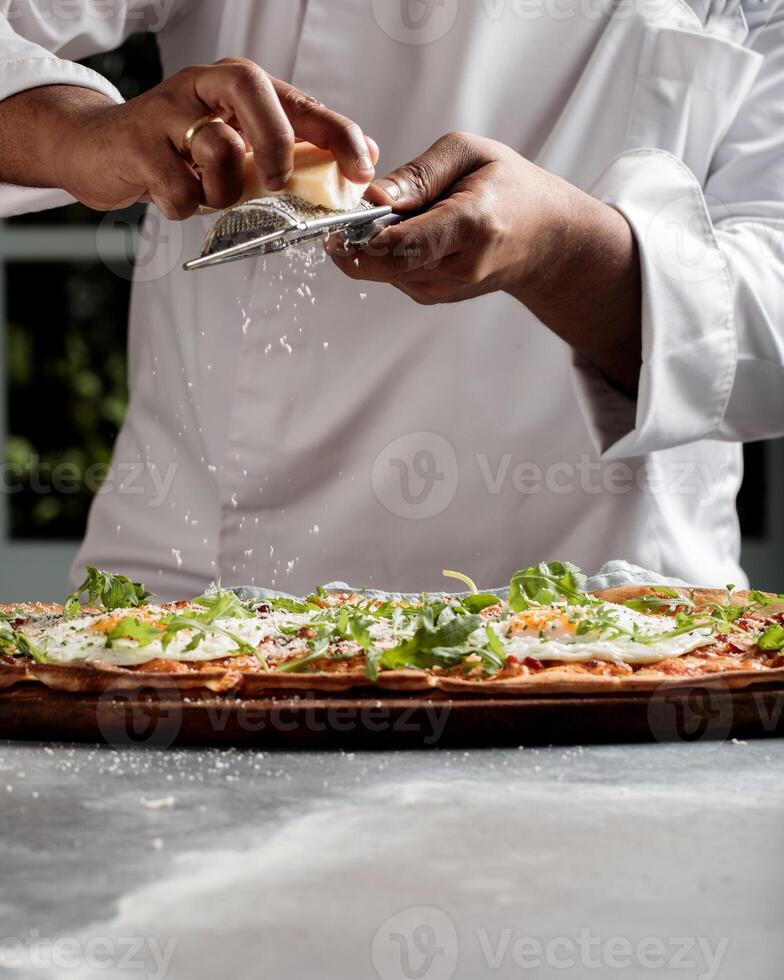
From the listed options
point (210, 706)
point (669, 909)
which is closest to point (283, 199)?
point (210, 706)

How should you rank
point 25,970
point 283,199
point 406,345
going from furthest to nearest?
1. point 406,345
2. point 283,199
3. point 25,970

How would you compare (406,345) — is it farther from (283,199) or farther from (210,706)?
(210,706)

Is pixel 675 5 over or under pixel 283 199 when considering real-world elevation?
over

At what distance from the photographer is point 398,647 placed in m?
1.03

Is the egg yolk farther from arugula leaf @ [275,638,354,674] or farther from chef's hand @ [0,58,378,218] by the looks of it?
chef's hand @ [0,58,378,218]

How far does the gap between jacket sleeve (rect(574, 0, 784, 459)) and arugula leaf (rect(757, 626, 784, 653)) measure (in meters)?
0.42

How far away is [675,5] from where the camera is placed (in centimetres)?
165

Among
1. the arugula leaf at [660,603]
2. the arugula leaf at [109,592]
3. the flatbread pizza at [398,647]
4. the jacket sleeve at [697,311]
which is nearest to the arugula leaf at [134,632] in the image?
the flatbread pizza at [398,647]

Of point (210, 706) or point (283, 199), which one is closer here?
point (210, 706)

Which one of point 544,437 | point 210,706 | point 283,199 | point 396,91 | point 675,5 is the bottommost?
point 210,706

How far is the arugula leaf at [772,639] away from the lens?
1.08m

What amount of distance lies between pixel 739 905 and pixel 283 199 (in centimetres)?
70

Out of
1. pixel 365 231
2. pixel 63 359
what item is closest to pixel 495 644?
pixel 365 231

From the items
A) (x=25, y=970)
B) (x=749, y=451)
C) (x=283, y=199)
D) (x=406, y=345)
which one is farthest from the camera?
(x=749, y=451)
